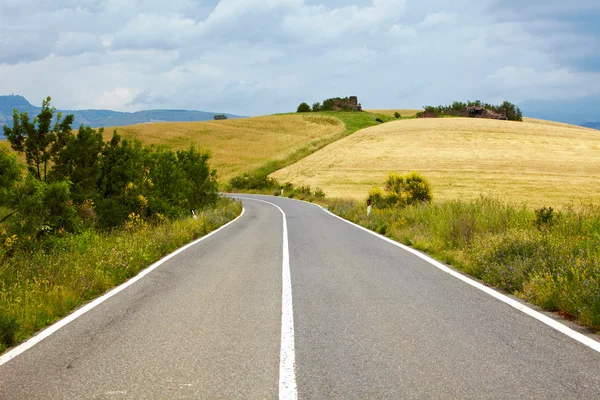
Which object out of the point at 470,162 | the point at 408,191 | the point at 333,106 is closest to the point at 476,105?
the point at 333,106

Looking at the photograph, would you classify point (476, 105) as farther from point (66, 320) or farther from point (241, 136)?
point (66, 320)

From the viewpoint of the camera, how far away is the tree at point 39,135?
Result: 12.6m

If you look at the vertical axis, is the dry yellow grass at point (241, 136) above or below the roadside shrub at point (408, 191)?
above

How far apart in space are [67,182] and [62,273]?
387 centimetres

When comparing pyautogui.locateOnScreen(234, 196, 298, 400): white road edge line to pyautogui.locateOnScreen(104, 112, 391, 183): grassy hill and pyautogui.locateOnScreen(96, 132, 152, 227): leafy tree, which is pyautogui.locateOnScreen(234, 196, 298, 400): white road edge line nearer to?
pyautogui.locateOnScreen(96, 132, 152, 227): leafy tree

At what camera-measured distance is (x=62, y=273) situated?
774cm

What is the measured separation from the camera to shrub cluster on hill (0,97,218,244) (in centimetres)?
1023

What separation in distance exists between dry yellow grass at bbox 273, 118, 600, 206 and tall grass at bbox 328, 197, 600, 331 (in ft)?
68.5

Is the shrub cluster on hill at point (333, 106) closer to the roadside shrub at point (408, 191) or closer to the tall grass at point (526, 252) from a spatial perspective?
the roadside shrub at point (408, 191)

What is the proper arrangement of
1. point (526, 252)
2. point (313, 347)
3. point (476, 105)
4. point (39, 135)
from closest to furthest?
point (313, 347) < point (526, 252) < point (39, 135) < point (476, 105)

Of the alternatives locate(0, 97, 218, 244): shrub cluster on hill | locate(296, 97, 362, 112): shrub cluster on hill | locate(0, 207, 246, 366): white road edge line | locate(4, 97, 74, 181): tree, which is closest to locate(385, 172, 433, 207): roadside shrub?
locate(0, 97, 218, 244): shrub cluster on hill

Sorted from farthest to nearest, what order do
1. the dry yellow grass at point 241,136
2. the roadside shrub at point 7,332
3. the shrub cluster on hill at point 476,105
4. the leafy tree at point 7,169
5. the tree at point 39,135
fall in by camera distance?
the shrub cluster on hill at point 476,105 → the dry yellow grass at point 241,136 → the tree at point 39,135 → the leafy tree at point 7,169 → the roadside shrub at point 7,332

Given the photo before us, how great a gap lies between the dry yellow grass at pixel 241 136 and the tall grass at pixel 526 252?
55776 mm

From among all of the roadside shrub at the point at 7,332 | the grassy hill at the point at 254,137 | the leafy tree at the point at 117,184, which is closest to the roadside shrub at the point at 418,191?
the leafy tree at the point at 117,184
